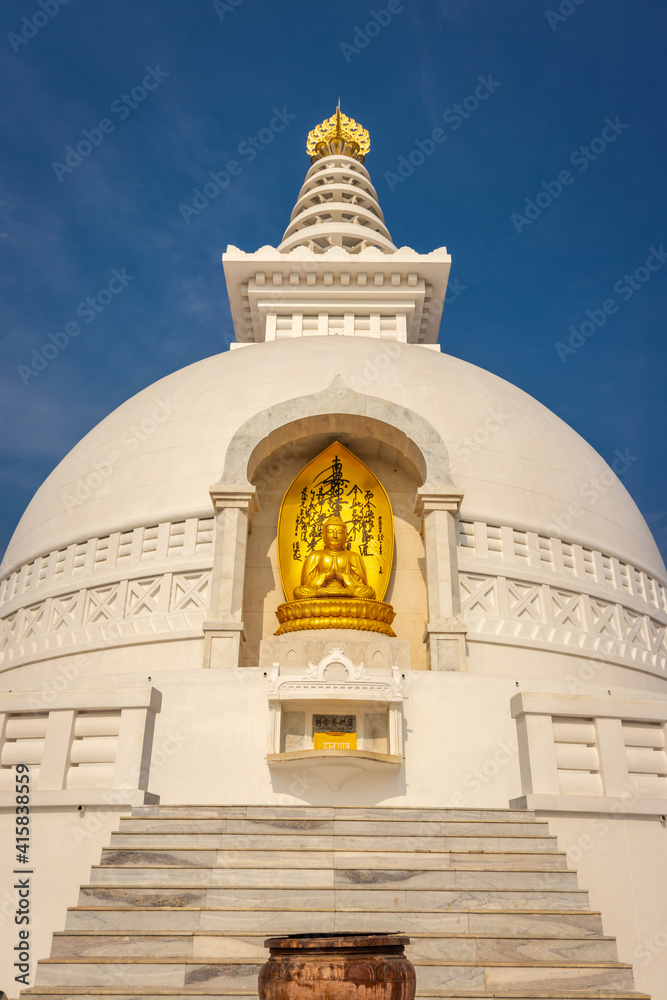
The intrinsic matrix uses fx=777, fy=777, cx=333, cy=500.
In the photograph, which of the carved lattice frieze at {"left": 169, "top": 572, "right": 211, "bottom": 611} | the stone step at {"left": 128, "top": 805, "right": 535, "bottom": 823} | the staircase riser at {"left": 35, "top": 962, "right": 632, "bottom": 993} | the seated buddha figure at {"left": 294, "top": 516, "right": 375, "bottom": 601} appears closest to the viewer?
the staircase riser at {"left": 35, "top": 962, "right": 632, "bottom": 993}

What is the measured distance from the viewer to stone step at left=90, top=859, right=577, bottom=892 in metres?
6.39

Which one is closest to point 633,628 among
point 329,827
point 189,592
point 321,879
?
point 189,592

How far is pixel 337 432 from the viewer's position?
554 inches

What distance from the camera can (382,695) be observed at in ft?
31.6

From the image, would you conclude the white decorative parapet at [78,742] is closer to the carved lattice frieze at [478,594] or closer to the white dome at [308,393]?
the white dome at [308,393]

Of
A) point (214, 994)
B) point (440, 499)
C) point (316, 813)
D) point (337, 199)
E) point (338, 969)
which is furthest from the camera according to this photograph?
point (337, 199)

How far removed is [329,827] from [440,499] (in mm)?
6648

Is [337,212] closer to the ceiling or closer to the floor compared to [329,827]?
closer to the ceiling

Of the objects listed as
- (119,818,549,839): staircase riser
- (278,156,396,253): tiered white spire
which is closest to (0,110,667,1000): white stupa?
(119,818,549,839): staircase riser

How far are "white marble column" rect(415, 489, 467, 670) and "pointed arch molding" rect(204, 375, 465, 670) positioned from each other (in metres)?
0.02

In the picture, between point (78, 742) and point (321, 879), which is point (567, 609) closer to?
point (321, 879)

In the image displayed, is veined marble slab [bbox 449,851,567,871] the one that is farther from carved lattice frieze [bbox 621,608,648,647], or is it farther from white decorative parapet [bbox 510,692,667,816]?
carved lattice frieze [bbox 621,608,648,647]

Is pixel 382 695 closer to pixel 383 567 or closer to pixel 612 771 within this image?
pixel 612 771

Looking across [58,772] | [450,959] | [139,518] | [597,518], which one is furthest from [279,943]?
[597,518]
